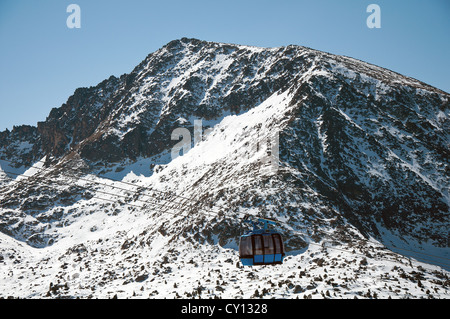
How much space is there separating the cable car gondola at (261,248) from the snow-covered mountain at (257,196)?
12.0 meters

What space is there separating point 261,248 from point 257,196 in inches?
1266

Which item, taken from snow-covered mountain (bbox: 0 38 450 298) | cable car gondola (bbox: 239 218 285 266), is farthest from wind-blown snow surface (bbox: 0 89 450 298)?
cable car gondola (bbox: 239 218 285 266)

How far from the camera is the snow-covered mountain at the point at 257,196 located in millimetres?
42656

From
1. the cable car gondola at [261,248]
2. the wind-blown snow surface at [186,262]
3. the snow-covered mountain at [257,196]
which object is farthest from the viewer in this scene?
the snow-covered mountain at [257,196]

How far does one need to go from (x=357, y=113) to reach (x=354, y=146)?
13.3 meters

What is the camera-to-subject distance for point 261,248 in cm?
2394

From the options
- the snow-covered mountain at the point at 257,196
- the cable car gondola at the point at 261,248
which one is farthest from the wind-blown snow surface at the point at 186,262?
the cable car gondola at the point at 261,248

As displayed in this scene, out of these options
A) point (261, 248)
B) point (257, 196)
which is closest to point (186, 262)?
point (257, 196)

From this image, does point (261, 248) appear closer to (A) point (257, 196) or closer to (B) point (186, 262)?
(B) point (186, 262)

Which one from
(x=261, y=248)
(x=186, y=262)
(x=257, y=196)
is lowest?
(x=186, y=262)

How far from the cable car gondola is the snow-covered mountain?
12.0 meters

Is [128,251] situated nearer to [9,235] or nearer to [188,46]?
[9,235]

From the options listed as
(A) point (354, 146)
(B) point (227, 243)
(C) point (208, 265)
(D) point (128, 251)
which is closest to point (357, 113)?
(A) point (354, 146)

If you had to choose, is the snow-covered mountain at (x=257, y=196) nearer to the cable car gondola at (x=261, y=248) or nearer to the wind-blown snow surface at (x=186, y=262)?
the wind-blown snow surface at (x=186, y=262)
